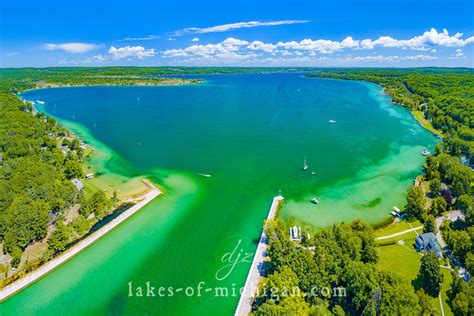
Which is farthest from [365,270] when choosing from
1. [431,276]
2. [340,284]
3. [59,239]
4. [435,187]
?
[59,239]

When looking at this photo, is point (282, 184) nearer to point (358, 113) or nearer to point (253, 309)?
point (253, 309)

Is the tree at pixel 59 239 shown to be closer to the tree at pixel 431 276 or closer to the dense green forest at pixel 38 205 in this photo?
the dense green forest at pixel 38 205

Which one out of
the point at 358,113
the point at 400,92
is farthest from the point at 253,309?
the point at 400,92

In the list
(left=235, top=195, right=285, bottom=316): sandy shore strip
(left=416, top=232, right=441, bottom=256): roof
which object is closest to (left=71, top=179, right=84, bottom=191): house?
(left=235, top=195, right=285, bottom=316): sandy shore strip

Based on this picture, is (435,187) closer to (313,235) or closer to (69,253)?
(313,235)

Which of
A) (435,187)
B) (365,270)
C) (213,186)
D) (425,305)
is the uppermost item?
(435,187)

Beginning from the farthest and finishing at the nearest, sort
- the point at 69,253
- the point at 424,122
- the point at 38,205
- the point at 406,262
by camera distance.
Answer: the point at 424,122 < the point at 38,205 < the point at 69,253 < the point at 406,262

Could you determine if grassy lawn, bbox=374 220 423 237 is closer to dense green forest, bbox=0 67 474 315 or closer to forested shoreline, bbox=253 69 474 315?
forested shoreline, bbox=253 69 474 315
